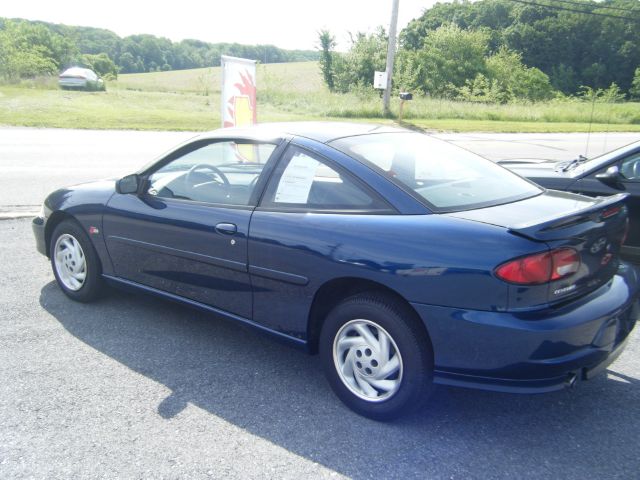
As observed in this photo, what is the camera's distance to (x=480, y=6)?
82625mm

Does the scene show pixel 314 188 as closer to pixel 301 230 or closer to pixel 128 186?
pixel 301 230

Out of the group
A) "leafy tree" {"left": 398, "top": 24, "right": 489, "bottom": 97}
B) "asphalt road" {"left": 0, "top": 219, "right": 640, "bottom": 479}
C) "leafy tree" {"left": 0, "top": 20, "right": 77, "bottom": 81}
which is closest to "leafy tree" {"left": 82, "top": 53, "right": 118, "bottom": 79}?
"leafy tree" {"left": 0, "top": 20, "right": 77, "bottom": 81}

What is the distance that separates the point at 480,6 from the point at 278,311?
293 ft

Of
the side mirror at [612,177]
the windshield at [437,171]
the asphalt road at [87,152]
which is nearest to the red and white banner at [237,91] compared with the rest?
the asphalt road at [87,152]

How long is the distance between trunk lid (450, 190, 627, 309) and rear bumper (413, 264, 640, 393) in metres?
0.08

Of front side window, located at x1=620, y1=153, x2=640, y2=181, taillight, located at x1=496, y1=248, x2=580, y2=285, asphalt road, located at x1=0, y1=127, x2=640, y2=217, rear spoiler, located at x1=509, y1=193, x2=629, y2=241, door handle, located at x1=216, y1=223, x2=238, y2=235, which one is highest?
front side window, located at x1=620, y1=153, x2=640, y2=181

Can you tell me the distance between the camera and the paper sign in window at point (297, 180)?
323cm

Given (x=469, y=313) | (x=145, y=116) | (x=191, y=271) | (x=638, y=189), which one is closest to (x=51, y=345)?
(x=191, y=271)

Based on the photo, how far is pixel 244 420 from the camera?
2.94 m

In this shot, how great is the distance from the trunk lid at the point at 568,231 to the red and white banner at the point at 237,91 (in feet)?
22.6

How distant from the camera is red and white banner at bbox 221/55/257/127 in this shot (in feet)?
31.1

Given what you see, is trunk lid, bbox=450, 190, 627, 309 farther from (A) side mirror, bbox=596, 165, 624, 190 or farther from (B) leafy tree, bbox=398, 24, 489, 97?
(B) leafy tree, bbox=398, 24, 489, 97

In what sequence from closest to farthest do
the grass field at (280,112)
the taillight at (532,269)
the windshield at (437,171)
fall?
the taillight at (532,269), the windshield at (437,171), the grass field at (280,112)

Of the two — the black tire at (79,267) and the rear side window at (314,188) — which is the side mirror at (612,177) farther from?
the black tire at (79,267)
